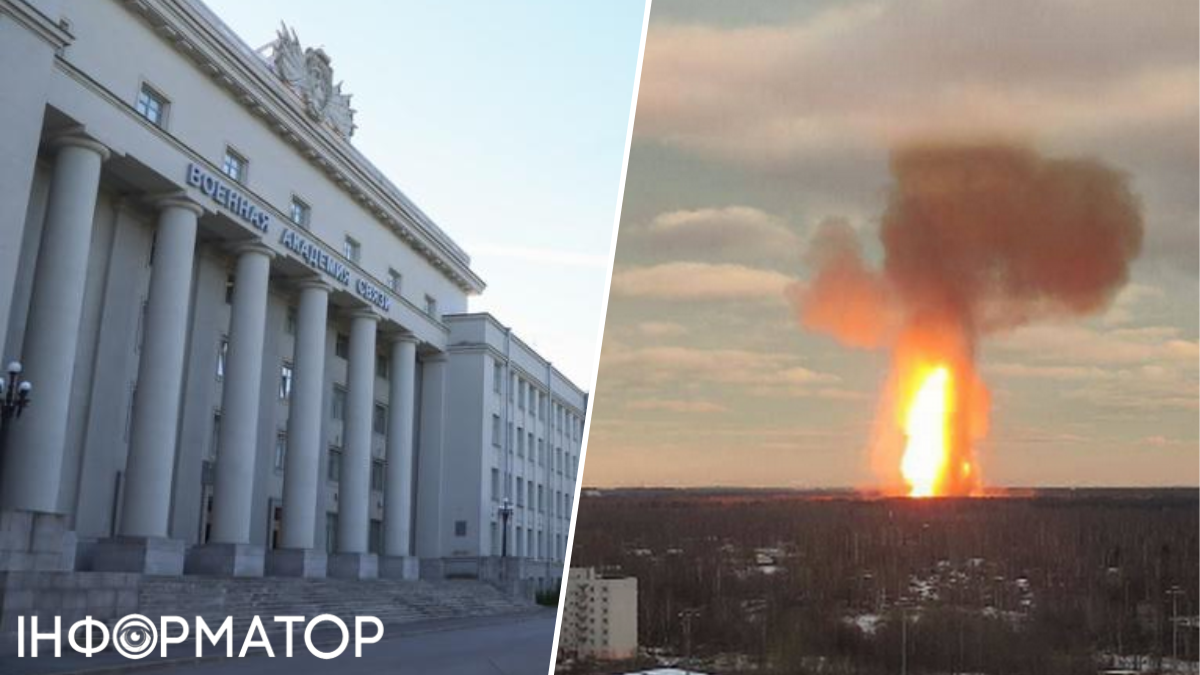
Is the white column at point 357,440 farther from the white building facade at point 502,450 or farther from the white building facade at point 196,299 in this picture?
the white building facade at point 502,450

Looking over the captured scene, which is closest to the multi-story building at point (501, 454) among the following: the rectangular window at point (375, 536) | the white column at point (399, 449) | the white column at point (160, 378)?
the white column at point (399, 449)

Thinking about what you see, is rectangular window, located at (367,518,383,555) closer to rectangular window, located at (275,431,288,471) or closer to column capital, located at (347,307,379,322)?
rectangular window, located at (275,431,288,471)

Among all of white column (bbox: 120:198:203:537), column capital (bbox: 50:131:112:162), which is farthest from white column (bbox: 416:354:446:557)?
column capital (bbox: 50:131:112:162)

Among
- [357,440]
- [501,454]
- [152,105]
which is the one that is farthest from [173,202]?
[501,454]

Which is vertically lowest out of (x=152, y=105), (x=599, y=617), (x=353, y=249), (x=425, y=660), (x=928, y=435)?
(x=425, y=660)

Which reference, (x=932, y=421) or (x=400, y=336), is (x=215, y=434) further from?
(x=932, y=421)
